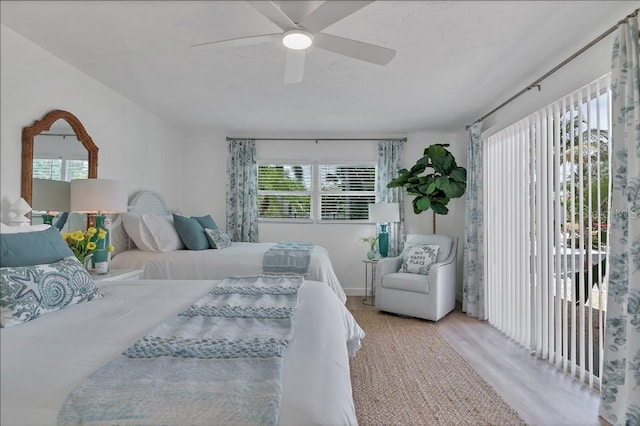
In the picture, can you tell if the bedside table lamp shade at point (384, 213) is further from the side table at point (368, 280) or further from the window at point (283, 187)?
the window at point (283, 187)

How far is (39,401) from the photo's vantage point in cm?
100

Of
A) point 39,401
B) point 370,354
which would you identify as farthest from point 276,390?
point 370,354

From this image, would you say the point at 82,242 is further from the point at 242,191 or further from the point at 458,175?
the point at 458,175

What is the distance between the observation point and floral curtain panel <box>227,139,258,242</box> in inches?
209

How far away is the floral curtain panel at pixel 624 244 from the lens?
188 centimetres

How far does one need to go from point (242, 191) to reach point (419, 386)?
12.1ft

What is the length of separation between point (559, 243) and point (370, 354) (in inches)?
68.0

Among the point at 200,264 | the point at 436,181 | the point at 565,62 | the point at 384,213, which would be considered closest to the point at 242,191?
the point at 200,264

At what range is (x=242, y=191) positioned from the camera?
17.5 feet

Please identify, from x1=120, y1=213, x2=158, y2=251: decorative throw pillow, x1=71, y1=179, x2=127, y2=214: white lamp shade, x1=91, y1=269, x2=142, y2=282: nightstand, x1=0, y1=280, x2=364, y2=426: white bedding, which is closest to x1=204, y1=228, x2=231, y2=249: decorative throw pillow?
x1=120, y1=213, x2=158, y2=251: decorative throw pillow

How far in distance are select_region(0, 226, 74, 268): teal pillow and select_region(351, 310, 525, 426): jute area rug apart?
197 cm

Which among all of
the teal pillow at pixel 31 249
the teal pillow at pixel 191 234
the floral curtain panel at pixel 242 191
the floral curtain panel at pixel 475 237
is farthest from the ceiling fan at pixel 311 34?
the floral curtain panel at pixel 242 191

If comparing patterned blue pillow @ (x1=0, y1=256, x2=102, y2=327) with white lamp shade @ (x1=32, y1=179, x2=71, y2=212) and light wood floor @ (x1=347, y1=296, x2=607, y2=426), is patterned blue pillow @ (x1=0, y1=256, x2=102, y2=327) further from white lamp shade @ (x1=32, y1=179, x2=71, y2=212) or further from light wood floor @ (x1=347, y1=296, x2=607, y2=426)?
light wood floor @ (x1=347, y1=296, x2=607, y2=426)

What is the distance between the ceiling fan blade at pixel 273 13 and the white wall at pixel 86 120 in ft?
6.33
